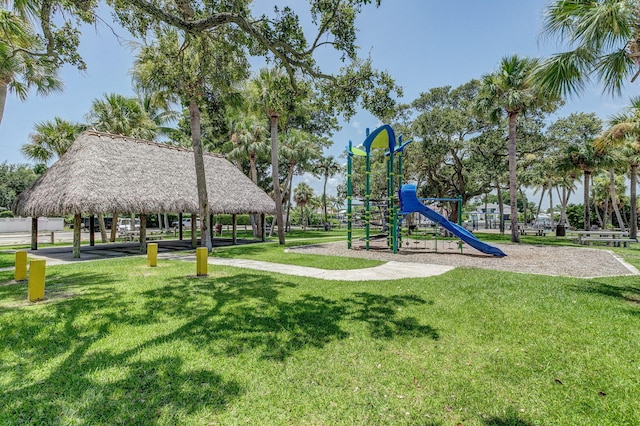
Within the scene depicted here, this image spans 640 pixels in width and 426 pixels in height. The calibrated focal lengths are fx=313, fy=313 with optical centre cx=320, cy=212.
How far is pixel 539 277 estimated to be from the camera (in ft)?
27.7

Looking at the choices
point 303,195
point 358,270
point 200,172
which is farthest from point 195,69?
point 303,195

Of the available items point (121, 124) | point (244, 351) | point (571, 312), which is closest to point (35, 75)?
point (121, 124)

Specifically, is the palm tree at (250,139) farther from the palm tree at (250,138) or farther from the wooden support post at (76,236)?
the wooden support post at (76,236)

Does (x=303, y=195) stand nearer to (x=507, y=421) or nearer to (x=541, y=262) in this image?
(x=541, y=262)

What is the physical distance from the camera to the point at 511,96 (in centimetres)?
1806

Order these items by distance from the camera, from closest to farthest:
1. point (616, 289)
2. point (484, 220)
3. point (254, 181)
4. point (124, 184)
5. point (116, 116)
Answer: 1. point (616, 289)
2. point (124, 184)
3. point (116, 116)
4. point (254, 181)
5. point (484, 220)

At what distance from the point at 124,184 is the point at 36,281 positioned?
9.21m

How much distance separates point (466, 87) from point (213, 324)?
29707 millimetres

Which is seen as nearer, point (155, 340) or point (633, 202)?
point (155, 340)

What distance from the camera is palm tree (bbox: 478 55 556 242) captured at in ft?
60.2

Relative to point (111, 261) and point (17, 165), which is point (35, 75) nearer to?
point (111, 261)

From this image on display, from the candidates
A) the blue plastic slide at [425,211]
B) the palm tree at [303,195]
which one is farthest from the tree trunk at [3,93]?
the palm tree at [303,195]

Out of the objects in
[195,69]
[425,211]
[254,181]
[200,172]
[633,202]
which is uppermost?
[195,69]

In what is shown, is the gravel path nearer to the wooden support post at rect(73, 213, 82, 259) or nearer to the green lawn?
the green lawn
